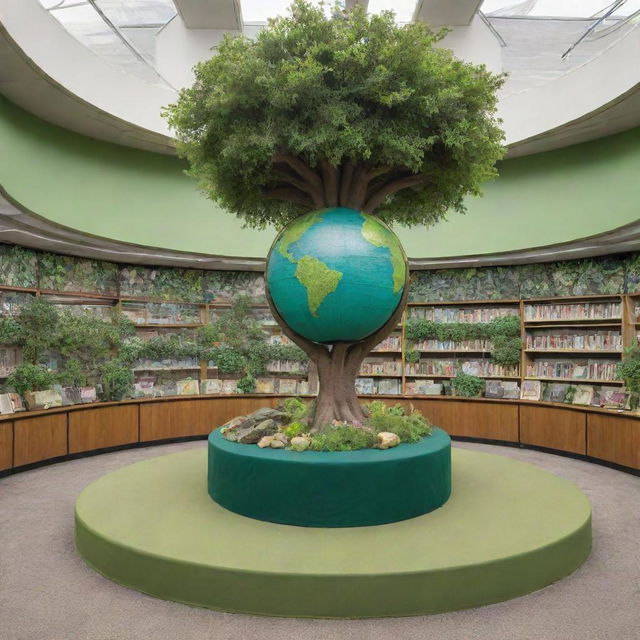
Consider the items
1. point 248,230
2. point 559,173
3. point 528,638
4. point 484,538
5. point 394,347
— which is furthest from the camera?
point 394,347

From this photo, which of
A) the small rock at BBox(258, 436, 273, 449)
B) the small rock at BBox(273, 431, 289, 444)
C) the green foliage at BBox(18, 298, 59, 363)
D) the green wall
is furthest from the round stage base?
the green wall

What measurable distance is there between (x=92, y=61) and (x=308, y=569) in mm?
5608

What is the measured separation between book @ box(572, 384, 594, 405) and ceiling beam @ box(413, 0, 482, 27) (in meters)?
5.48

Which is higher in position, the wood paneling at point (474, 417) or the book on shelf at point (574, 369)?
the book on shelf at point (574, 369)

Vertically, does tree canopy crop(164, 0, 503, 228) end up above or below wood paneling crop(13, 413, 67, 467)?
above

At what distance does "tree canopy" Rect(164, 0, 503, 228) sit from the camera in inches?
172

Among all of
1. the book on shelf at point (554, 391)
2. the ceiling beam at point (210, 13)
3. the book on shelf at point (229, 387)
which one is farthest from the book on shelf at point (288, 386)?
the ceiling beam at point (210, 13)

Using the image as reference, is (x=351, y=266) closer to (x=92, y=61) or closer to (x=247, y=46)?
(x=247, y=46)

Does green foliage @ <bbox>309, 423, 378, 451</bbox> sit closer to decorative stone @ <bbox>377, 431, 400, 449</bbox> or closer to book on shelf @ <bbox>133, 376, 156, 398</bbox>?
decorative stone @ <bbox>377, 431, 400, 449</bbox>

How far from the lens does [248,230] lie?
351 inches

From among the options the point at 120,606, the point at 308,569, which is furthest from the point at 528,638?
the point at 120,606

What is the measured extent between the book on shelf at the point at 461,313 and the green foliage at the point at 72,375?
213 inches

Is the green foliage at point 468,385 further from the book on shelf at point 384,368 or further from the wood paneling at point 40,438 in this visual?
the wood paneling at point 40,438

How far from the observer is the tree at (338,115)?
438cm
